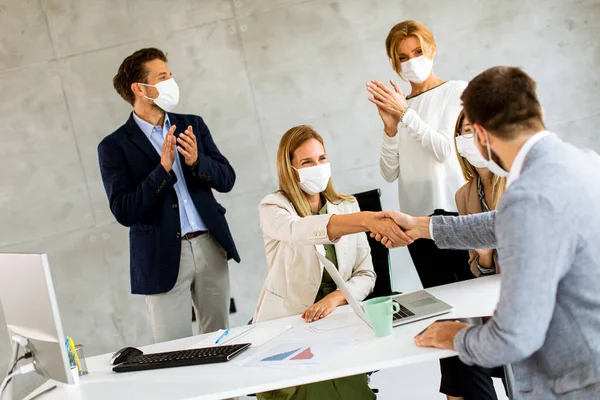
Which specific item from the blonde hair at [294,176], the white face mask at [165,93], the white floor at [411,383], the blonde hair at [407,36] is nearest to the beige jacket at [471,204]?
the blonde hair at [294,176]

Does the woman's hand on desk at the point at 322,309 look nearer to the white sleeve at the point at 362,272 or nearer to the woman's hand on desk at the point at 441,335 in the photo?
the white sleeve at the point at 362,272

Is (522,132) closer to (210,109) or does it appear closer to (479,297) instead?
(479,297)

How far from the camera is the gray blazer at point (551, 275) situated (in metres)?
1.42

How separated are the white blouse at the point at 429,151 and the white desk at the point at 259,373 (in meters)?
0.97

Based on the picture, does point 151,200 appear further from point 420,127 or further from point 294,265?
point 420,127

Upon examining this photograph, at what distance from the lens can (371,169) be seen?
451 cm

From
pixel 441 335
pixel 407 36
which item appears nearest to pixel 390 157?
pixel 407 36

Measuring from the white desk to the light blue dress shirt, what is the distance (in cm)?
101

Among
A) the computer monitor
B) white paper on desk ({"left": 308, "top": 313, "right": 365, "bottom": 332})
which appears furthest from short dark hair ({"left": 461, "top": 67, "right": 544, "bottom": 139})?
the computer monitor

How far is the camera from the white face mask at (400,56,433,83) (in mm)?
3330

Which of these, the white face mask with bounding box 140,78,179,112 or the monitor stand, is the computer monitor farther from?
the white face mask with bounding box 140,78,179,112

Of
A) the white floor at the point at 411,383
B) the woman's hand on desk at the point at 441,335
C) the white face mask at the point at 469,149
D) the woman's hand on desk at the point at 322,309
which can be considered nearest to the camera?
the woman's hand on desk at the point at 441,335

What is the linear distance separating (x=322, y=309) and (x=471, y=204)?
0.73 meters

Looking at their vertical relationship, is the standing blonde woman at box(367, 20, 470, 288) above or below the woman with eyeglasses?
above
